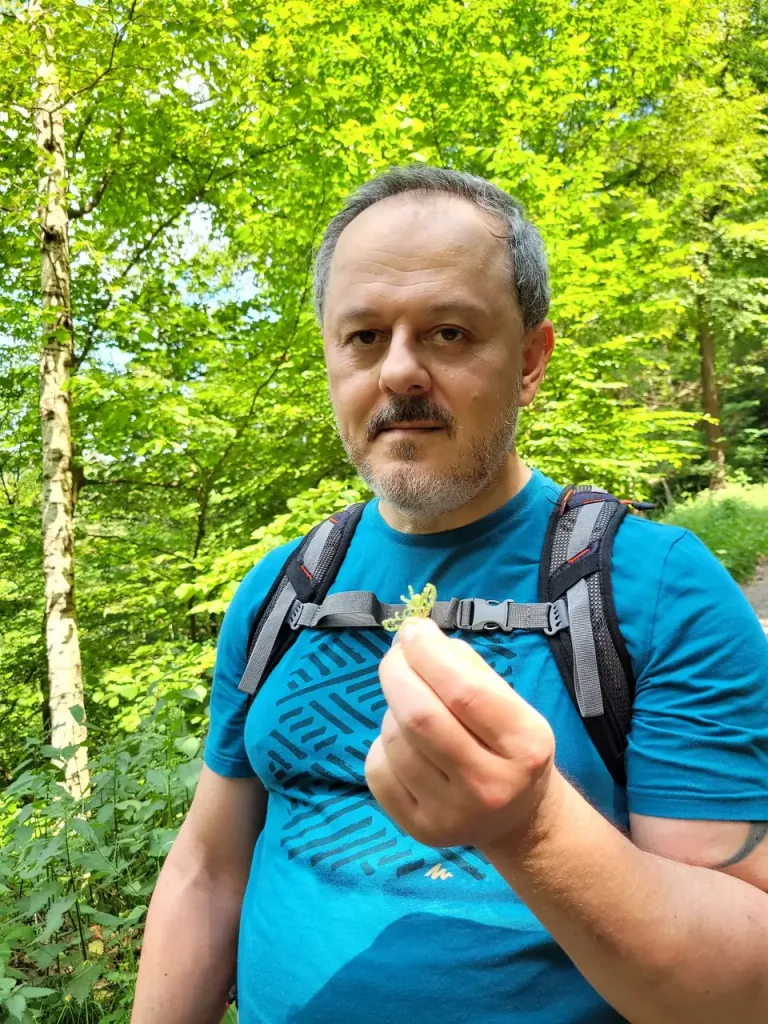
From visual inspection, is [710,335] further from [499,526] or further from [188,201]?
[499,526]

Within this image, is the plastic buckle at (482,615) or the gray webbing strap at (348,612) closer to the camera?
the plastic buckle at (482,615)

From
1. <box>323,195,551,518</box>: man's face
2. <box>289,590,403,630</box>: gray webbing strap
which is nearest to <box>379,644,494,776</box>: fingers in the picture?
<box>289,590,403,630</box>: gray webbing strap

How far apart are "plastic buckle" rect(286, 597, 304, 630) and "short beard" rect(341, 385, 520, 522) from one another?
332 millimetres

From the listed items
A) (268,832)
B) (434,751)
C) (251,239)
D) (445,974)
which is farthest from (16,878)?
(251,239)

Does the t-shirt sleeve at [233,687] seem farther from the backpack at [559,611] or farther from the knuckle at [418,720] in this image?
the knuckle at [418,720]

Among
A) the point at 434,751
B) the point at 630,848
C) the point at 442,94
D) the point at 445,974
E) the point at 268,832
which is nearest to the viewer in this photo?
the point at 434,751

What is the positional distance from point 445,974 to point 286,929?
1.15 feet

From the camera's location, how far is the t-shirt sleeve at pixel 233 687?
161cm

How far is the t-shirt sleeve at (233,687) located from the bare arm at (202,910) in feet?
0.18

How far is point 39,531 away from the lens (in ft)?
25.3

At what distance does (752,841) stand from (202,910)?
4.08 ft

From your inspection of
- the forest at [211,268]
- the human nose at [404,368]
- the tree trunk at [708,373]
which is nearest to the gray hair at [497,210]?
the human nose at [404,368]

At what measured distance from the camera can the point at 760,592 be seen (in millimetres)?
11234

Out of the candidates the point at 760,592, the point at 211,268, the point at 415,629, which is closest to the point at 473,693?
the point at 415,629
